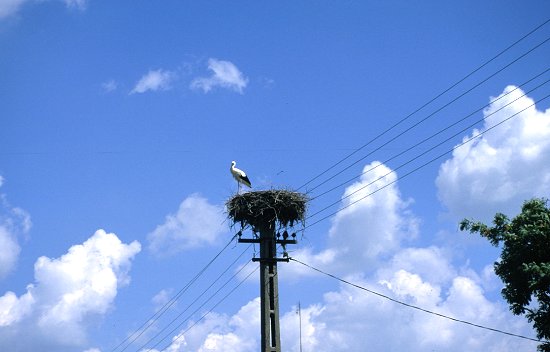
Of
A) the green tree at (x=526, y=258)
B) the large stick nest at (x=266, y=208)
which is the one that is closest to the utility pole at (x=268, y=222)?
the large stick nest at (x=266, y=208)

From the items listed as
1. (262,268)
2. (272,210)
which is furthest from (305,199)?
(262,268)

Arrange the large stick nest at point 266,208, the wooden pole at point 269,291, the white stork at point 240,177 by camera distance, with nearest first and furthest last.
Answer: the wooden pole at point 269,291
the large stick nest at point 266,208
the white stork at point 240,177

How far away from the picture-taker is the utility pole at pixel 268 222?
1972 centimetres

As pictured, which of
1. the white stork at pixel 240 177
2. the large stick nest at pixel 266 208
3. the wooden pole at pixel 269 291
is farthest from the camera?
the white stork at pixel 240 177

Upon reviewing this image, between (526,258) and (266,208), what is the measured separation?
7233 millimetres

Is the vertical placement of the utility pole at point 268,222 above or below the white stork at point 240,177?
below

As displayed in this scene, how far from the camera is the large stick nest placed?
2127cm

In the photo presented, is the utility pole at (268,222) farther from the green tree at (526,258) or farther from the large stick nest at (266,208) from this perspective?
the green tree at (526,258)

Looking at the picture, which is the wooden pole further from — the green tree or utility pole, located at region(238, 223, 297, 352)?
the green tree

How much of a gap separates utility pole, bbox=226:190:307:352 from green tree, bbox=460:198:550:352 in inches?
194

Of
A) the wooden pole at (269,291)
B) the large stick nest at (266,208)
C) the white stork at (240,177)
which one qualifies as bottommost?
the wooden pole at (269,291)

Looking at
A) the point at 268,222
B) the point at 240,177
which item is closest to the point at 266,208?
the point at 268,222

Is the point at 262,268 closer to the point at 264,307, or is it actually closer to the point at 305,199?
the point at 264,307

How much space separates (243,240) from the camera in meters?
21.2
